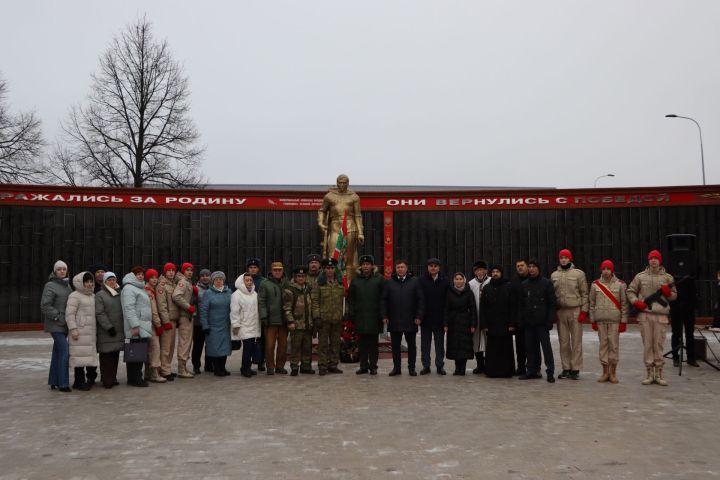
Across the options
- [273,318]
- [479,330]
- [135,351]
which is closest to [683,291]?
[479,330]

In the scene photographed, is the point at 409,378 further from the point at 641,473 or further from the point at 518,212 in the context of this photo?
the point at 518,212

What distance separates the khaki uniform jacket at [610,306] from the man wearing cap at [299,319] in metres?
4.20

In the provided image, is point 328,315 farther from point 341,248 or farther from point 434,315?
point 341,248

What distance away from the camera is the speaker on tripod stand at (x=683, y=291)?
9914 millimetres

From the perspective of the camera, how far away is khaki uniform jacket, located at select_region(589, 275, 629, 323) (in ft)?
29.6

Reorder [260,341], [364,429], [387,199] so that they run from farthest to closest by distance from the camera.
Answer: [387,199]
[260,341]
[364,429]

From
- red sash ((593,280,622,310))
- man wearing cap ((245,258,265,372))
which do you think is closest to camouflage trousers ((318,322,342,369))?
man wearing cap ((245,258,265,372))

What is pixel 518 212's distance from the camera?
752 inches

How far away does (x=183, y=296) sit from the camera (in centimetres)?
941

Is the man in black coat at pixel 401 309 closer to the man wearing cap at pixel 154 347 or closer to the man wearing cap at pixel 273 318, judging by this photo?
the man wearing cap at pixel 273 318

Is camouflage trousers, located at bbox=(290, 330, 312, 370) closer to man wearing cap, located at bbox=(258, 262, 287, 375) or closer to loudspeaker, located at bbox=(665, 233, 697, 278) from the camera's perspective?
man wearing cap, located at bbox=(258, 262, 287, 375)

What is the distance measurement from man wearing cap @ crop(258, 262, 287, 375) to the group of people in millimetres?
16

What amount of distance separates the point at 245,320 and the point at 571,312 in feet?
16.1

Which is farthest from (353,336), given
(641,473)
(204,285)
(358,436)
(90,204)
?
(90,204)
